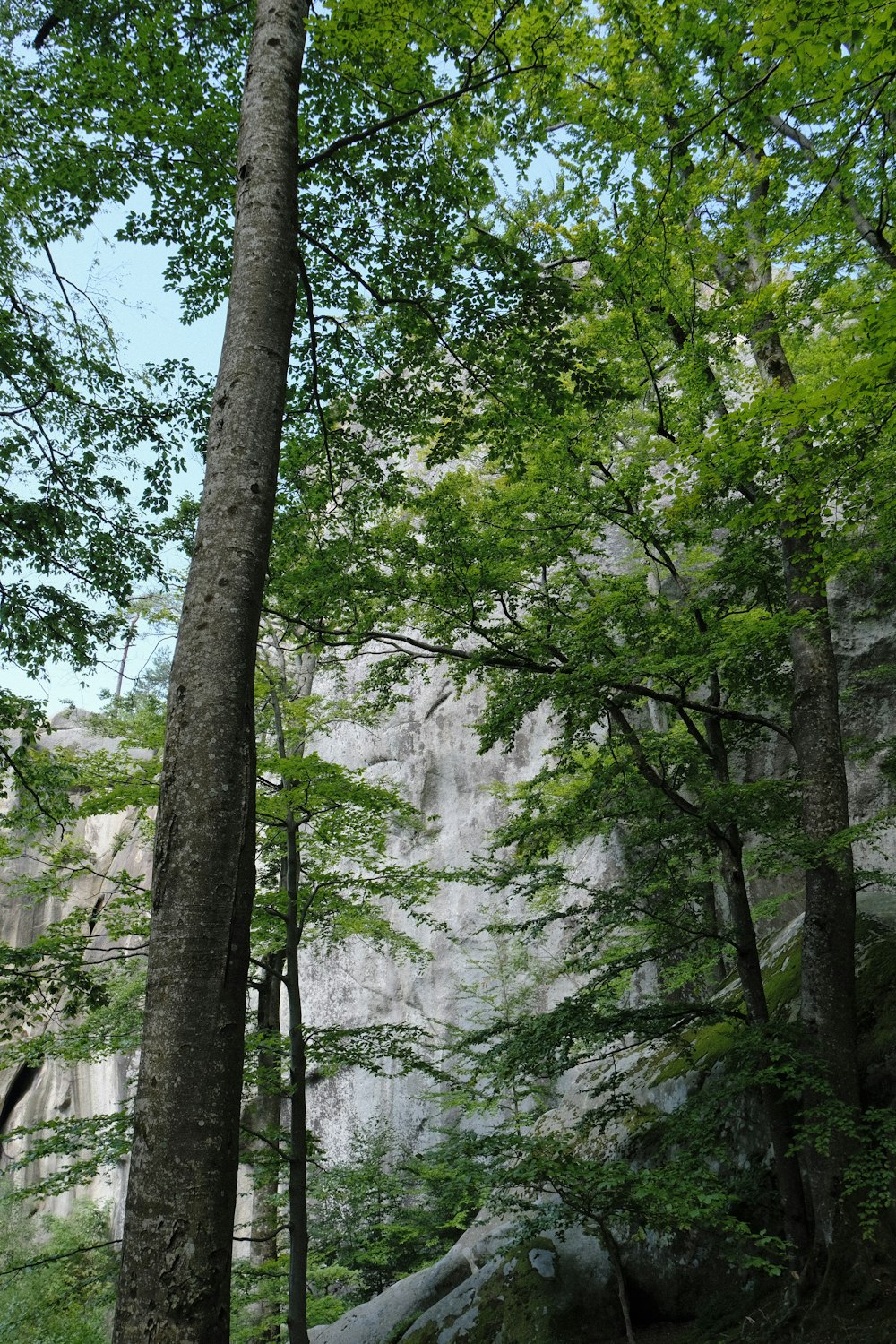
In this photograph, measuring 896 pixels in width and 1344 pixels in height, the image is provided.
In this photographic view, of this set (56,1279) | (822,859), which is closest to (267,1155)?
(822,859)

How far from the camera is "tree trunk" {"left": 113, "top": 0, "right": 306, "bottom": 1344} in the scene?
1966mm

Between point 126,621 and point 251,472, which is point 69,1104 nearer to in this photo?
point 126,621

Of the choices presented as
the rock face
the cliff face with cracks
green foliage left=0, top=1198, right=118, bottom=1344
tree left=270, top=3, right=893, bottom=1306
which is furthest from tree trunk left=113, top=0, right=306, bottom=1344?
the rock face

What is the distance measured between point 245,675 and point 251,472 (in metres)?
0.74

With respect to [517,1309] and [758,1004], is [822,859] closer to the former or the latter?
[758,1004]

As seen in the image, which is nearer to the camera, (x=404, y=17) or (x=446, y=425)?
(x=404, y=17)

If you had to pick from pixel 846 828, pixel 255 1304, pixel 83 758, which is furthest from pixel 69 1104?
pixel 846 828

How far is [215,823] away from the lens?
7.73 feet

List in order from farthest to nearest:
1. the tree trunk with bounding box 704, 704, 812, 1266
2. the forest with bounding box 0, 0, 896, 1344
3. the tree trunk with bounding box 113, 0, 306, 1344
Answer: the tree trunk with bounding box 704, 704, 812, 1266, the forest with bounding box 0, 0, 896, 1344, the tree trunk with bounding box 113, 0, 306, 1344

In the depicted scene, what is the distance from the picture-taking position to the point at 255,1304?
12.4 metres

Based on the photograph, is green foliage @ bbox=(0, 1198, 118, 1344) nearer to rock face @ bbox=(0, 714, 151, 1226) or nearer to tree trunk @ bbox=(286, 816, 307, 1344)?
rock face @ bbox=(0, 714, 151, 1226)

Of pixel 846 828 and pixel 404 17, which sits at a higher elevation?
pixel 404 17

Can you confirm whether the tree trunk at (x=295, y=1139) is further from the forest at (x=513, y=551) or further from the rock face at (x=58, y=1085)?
the rock face at (x=58, y=1085)

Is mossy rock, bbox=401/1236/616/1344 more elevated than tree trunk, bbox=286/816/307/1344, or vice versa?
tree trunk, bbox=286/816/307/1344
